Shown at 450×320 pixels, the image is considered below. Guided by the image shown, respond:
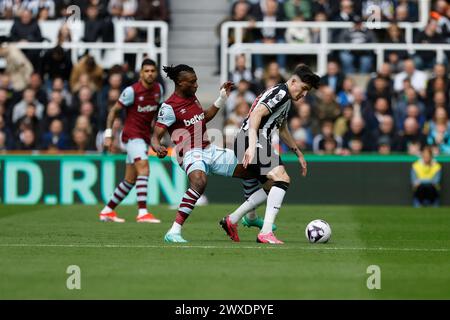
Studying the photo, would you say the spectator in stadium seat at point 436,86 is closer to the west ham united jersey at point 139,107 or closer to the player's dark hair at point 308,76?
the west ham united jersey at point 139,107

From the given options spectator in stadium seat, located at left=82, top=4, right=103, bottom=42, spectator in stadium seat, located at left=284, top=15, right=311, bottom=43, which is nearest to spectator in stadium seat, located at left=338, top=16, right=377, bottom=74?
spectator in stadium seat, located at left=284, top=15, right=311, bottom=43

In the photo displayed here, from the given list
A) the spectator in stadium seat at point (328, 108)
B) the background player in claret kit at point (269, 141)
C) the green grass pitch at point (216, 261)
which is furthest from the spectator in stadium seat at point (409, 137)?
the background player in claret kit at point (269, 141)

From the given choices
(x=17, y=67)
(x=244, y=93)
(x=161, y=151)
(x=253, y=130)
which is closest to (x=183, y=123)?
(x=161, y=151)

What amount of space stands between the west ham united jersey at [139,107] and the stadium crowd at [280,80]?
15.7 feet

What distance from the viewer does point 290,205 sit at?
71.7ft

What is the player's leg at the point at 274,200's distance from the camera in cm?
1307

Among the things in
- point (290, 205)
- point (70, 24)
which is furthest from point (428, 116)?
point (70, 24)

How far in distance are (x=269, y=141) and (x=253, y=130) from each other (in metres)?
0.63

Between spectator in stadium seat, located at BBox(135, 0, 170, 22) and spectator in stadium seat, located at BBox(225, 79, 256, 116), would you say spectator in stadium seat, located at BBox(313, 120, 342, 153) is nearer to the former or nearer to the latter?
spectator in stadium seat, located at BBox(225, 79, 256, 116)

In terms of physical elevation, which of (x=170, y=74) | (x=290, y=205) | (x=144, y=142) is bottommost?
(x=290, y=205)

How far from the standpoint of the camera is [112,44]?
81.1 ft

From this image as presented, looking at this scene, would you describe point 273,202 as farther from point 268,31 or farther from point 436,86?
point 268,31
